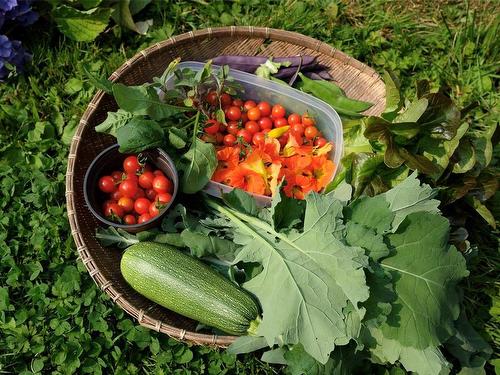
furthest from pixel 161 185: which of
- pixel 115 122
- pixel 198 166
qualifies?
pixel 115 122

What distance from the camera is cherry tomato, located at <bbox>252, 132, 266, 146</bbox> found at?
2277 mm

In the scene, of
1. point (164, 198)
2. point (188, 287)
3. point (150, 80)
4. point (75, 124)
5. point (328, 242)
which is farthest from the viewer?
point (75, 124)

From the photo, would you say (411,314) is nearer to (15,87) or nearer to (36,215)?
(36,215)

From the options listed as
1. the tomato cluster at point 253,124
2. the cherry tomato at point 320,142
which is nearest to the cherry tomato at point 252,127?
the tomato cluster at point 253,124

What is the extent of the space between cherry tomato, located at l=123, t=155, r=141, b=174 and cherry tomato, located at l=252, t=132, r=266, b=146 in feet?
1.54

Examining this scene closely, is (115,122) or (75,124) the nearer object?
(115,122)

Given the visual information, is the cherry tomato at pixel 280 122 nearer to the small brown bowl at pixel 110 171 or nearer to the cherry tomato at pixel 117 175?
the small brown bowl at pixel 110 171

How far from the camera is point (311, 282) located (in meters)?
1.82

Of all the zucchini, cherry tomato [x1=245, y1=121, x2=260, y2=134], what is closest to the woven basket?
the zucchini

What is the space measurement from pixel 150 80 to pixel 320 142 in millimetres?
785

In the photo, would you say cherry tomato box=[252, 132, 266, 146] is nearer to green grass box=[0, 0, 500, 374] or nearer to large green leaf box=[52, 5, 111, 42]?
green grass box=[0, 0, 500, 374]

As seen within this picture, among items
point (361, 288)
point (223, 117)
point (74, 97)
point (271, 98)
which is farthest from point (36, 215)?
point (361, 288)

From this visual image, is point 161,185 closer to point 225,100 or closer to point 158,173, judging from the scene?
point 158,173

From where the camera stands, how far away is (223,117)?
226 cm
